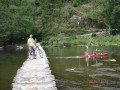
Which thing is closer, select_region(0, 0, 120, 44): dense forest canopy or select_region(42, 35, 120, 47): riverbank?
select_region(42, 35, 120, 47): riverbank

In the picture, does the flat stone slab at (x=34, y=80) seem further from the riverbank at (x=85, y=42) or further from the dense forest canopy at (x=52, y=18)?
the riverbank at (x=85, y=42)

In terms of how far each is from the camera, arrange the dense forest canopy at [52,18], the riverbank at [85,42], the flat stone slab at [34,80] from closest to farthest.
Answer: the flat stone slab at [34,80] → the riverbank at [85,42] → the dense forest canopy at [52,18]

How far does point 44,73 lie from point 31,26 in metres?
47.8

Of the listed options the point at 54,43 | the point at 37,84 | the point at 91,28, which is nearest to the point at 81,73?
the point at 37,84

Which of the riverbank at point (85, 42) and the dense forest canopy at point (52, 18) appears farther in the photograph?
the dense forest canopy at point (52, 18)

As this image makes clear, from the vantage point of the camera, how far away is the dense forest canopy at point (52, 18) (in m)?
62.6

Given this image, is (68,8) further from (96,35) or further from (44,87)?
(44,87)

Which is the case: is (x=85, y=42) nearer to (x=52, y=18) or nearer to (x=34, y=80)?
(x=52, y=18)

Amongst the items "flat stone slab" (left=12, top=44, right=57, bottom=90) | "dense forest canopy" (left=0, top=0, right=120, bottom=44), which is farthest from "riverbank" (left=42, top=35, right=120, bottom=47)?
"flat stone slab" (left=12, top=44, right=57, bottom=90)

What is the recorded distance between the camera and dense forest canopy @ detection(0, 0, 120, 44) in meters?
62.6

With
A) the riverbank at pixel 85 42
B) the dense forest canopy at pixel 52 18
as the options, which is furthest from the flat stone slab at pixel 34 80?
the riverbank at pixel 85 42

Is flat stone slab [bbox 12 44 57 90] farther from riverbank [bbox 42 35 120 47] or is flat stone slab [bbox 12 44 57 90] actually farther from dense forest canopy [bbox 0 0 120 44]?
riverbank [bbox 42 35 120 47]

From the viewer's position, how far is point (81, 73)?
24.3 metres

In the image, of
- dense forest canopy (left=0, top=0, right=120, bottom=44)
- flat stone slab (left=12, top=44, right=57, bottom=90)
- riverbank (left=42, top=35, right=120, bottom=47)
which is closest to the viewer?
flat stone slab (left=12, top=44, right=57, bottom=90)
